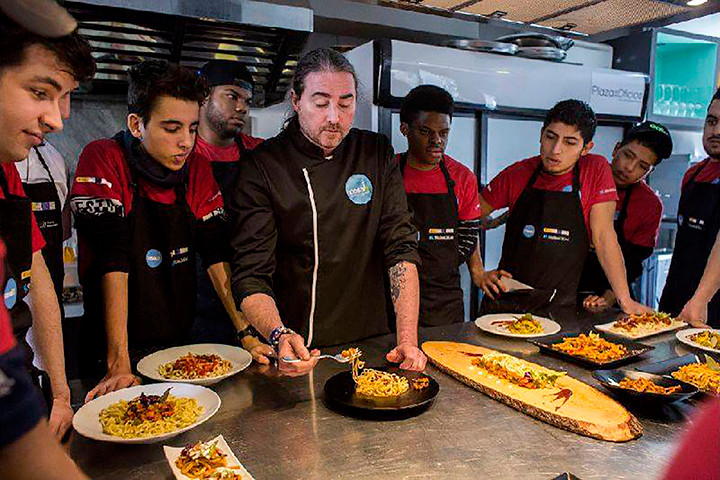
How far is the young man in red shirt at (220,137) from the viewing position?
277cm

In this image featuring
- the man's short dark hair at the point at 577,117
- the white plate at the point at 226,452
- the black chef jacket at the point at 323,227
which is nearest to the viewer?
Answer: the white plate at the point at 226,452

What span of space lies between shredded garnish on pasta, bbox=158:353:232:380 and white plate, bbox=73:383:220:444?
0.11m

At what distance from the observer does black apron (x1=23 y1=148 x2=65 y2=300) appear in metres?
2.37

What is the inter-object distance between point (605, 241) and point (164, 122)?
223cm

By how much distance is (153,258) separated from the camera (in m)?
2.18

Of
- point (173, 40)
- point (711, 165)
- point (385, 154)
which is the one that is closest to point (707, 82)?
point (711, 165)

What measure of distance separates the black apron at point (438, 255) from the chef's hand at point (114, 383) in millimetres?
1612

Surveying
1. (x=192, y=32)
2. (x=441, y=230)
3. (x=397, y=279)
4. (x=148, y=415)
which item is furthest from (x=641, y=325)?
(x=192, y=32)

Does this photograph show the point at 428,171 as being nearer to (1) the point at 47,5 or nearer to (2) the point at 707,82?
(1) the point at 47,5

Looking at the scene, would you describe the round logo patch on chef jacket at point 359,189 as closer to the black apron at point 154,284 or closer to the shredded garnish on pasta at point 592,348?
the black apron at point 154,284

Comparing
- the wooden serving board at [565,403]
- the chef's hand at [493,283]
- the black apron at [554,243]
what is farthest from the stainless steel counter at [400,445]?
the black apron at [554,243]

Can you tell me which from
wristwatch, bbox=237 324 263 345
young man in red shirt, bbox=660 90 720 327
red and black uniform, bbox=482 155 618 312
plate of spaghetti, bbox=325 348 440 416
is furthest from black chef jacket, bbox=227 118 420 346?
young man in red shirt, bbox=660 90 720 327

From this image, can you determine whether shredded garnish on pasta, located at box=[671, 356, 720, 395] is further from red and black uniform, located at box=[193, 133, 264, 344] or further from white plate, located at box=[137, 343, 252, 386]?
red and black uniform, located at box=[193, 133, 264, 344]

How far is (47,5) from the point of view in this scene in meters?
0.99
